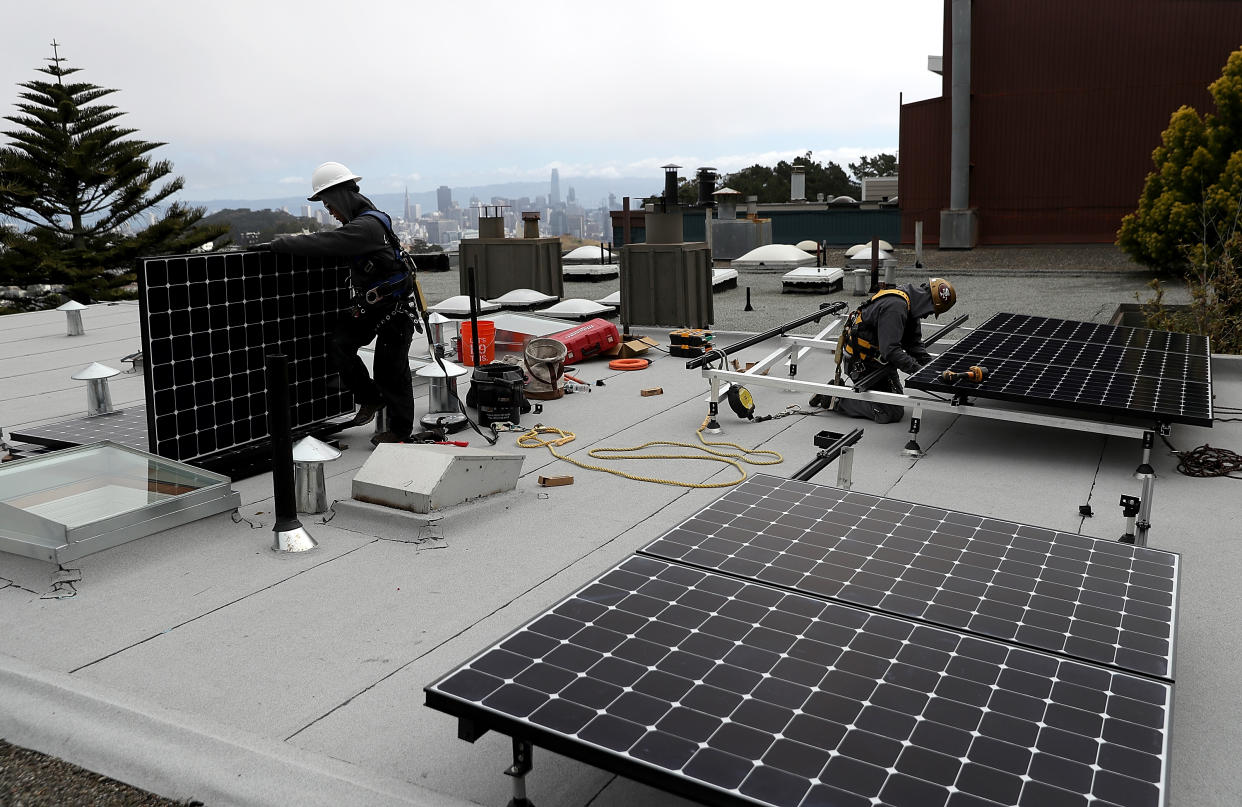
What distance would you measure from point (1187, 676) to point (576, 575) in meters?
3.10

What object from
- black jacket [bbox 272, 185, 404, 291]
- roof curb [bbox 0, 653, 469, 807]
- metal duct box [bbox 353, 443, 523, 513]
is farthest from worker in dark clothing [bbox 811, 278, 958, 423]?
roof curb [bbox 0, 653, 469, 807]

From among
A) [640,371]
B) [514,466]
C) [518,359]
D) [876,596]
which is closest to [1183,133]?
[640,371]

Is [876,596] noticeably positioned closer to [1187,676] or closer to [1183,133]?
[1187,676]

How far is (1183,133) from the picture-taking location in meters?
24.1

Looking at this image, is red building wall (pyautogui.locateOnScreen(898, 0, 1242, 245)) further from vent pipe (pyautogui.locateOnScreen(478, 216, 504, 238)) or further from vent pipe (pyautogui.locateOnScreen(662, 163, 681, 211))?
vent pipe (pyautogui.locateOnScreen(478, 216, 504, 238))

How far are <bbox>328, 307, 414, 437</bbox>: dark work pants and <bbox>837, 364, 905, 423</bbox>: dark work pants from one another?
4.11 m

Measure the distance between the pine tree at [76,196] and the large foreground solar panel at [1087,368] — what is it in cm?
4100

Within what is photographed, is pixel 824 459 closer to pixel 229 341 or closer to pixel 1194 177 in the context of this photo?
pixel 229 341

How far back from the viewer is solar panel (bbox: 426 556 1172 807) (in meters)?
2.79

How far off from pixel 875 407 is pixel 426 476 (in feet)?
15.4

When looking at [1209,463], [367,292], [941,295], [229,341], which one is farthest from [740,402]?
[229,341]

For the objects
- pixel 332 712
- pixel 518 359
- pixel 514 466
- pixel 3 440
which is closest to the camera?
pixel 332 712

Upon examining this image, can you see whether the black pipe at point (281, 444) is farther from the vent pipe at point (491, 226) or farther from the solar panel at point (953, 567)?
the vent pipe at point (491, 226)

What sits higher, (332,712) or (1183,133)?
(1183,133)
